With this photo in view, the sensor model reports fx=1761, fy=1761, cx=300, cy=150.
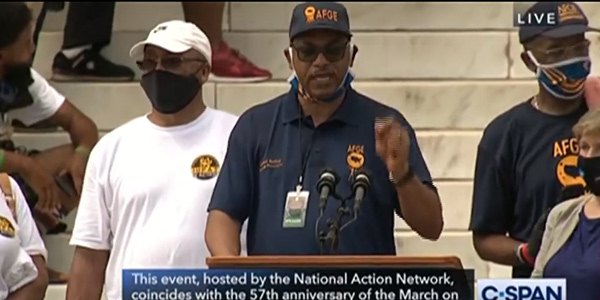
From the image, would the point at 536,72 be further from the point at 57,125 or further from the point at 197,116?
the point at 57,125

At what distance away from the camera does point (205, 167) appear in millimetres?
5855

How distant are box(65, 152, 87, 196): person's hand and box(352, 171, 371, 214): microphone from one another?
78.2 inches

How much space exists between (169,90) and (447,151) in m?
2.45

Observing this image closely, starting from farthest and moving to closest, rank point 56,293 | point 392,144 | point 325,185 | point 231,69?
1. point 231,69
2. point 56,293
3. point 325,185
4. point 392,144

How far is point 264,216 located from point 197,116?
0.65m

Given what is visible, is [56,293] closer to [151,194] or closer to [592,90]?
[151,194]

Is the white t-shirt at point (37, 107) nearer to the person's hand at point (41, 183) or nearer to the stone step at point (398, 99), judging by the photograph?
the person's hand at point (41, 183)

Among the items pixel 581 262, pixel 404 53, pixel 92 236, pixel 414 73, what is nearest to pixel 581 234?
pixel 581 262

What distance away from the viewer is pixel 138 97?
8312mm

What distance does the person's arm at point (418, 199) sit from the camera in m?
→ 5.25

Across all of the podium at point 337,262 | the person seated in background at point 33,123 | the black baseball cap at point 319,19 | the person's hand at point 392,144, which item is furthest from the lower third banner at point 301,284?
the person seated in background at point 33,123

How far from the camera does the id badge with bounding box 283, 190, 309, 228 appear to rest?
540 cm

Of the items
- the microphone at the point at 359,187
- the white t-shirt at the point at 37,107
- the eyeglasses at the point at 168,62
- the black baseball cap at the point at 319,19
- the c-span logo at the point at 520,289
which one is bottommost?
the c-span logo at the point at 520,289

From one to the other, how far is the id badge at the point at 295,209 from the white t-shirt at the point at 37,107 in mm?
2079
